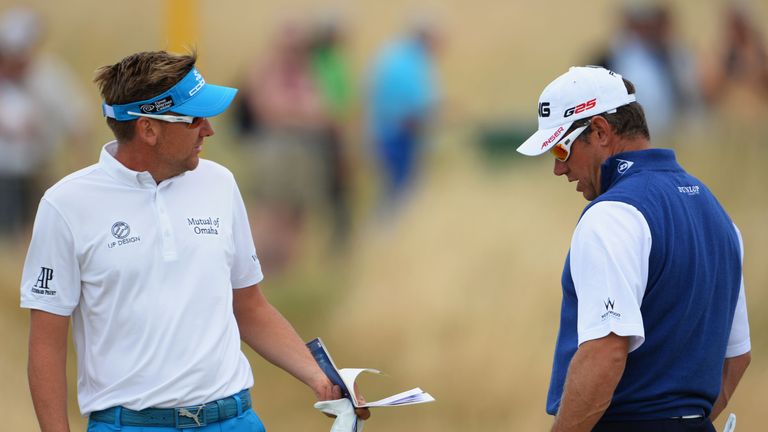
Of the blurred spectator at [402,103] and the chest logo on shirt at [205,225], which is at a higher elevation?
the chest logo on shirt at [205,225]

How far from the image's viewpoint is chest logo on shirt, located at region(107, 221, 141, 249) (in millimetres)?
2812

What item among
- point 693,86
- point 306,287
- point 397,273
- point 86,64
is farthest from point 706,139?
point 86,64

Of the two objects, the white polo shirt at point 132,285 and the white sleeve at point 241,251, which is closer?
the white polo shirt at point 132,285

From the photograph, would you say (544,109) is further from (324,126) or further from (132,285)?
(324,126)

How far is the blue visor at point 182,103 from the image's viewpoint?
113 inches

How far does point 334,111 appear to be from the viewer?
9.81m

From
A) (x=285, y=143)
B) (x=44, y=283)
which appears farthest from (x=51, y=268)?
(x=285, y=143)

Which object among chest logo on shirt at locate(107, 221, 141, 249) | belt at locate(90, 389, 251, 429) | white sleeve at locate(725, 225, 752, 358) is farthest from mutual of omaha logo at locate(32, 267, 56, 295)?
white sleeve at locate(725, 225, 752, 358)


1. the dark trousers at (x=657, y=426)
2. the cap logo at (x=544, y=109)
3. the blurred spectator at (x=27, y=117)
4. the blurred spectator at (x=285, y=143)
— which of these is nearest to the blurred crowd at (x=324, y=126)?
the blurred spectator at (x=285, y=143)

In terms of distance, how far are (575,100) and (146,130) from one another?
113 centimetres

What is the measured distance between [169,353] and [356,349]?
5286mm

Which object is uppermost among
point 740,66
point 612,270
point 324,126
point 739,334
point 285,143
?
point 612,270

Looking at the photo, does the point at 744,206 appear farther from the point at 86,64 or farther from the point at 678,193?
the point at 678,193

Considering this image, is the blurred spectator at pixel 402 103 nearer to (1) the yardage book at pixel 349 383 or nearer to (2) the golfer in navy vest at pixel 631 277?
(1) the yardage book at pixel 349 383
